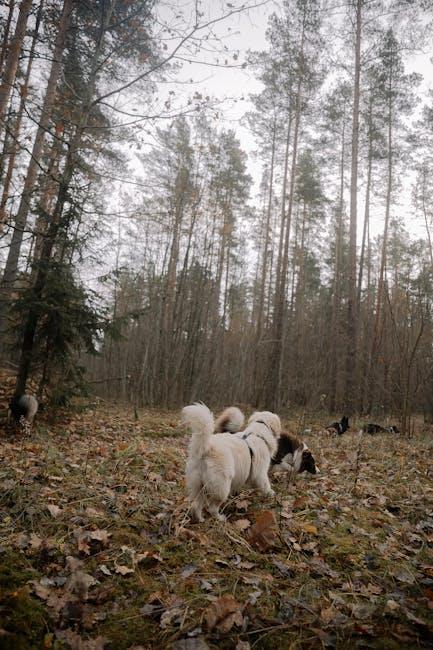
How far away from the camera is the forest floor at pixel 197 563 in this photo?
2.14 meters

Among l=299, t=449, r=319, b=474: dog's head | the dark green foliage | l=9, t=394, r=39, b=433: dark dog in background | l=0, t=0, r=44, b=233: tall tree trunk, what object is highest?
l=0, t=0, r=44, b=233: tall tree trunk

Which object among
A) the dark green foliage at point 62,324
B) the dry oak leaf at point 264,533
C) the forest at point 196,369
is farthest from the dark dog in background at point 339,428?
the dry oak leaf at point 264,533

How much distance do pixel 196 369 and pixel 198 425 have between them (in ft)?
35.5

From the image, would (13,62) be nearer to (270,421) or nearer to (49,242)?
(49,242)

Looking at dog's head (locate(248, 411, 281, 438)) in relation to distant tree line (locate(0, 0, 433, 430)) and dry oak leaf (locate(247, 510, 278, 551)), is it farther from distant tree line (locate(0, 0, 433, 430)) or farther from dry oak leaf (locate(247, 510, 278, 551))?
distant tree line (locate(0, 0, 433, 430))

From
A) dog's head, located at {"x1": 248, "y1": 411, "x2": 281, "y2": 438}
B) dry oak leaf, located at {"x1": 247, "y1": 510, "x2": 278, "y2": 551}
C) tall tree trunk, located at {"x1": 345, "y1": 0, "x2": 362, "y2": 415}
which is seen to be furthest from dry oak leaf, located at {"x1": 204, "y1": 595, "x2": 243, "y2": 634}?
tall tree trunk, located at {"x1": 345, "y1": 0, "x2": 362, "y2": 415}

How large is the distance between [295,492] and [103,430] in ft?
16.0

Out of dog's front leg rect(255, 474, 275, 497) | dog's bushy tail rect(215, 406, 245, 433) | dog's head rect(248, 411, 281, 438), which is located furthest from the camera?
dog's bushy tail rect(215, 406, 245, 433)

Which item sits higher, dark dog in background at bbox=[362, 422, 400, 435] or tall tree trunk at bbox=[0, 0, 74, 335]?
tall tree trunk at bbox=[0, 0, 74, 335]

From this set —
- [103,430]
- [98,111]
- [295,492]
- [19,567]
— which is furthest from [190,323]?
[19,567]

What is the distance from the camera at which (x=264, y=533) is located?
11.0 feet

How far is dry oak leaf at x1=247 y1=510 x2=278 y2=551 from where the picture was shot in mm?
3277

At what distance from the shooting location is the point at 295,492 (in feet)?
16.3

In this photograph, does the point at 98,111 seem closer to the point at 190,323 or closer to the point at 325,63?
the point at 190,323
